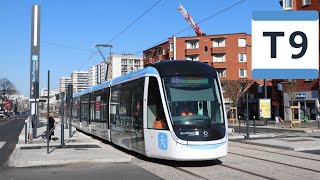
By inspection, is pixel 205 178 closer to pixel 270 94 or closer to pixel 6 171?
pixel 6 171

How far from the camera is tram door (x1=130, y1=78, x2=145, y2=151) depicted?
14359 millimetres

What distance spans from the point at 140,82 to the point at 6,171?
199 inches

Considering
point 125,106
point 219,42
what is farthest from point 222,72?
point 125,106

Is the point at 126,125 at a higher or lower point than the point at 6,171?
higher

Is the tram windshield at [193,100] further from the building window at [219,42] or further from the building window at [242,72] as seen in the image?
the building window at [219,42]

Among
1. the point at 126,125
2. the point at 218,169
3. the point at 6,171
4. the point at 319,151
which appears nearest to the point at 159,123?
the point at 218,169

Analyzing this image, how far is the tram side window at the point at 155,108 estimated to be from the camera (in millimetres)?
13055

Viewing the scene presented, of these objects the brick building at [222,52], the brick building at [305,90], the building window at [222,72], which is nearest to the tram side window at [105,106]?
the brick building at [305,90]

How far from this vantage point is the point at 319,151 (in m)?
17.3

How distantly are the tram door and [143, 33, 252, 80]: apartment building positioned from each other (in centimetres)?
6571

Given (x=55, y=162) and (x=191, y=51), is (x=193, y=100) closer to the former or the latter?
(x=55, y=162)

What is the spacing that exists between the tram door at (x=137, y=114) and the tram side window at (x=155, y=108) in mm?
696

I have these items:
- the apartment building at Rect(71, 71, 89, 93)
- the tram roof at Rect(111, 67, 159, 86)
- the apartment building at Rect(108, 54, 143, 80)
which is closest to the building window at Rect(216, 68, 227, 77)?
the apartment building at Rect(108, 54, 143, 80)

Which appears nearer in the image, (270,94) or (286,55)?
(286,55)
